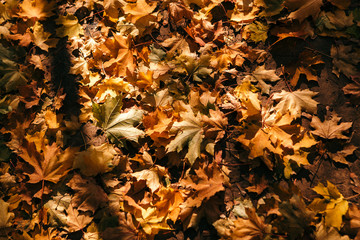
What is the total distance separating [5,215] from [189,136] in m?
1.42

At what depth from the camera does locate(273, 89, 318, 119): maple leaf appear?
5.54ft

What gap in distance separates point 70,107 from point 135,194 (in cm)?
92

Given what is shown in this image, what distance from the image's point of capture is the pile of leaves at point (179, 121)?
1.55 metres

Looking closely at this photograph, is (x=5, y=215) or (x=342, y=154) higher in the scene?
(x=5, y=215)

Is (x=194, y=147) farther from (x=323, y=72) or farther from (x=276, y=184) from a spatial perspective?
(x=323, y=72)

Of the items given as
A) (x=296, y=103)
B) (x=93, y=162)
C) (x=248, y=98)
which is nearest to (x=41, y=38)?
(x=93, y=162)

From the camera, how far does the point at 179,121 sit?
5.47 ft

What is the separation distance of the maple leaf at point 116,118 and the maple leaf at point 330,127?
1.28 meters

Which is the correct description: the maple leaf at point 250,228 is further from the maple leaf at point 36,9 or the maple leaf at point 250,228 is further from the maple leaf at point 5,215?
the maple leaf at point 36,9

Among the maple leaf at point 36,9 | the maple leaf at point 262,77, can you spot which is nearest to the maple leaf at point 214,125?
the maple leaf at point 262,77

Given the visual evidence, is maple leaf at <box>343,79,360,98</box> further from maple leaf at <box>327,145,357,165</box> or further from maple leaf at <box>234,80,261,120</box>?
maple leaf at <box>234,80,261,120</box>

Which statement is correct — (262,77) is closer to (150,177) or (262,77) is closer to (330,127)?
(330,127)

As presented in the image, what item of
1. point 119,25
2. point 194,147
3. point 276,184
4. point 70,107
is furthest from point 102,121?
point 276,184

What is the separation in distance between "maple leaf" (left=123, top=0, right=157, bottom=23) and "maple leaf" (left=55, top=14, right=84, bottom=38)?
1.56 feet
